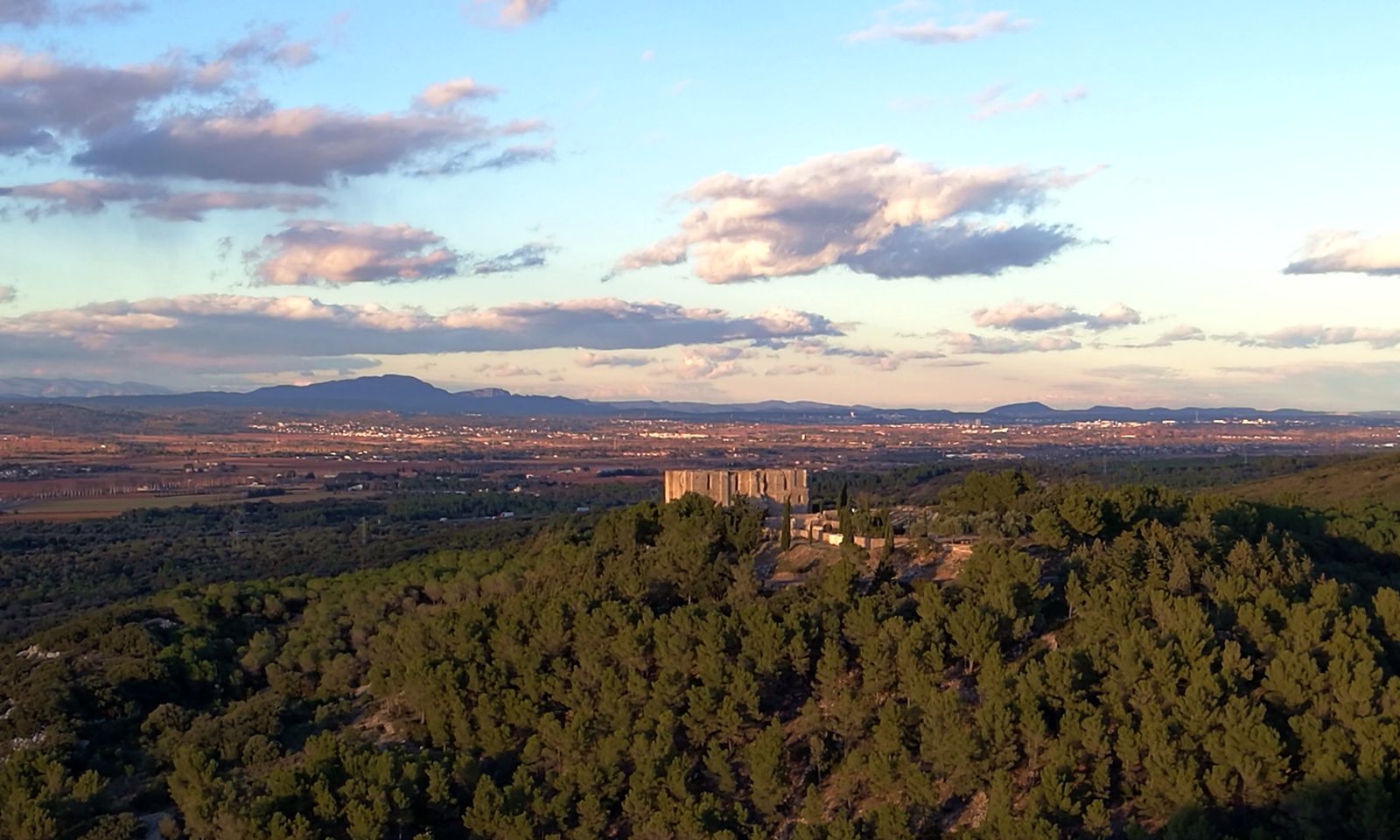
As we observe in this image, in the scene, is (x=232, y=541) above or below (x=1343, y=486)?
below

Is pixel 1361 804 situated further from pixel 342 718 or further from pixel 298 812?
pixel 342 718

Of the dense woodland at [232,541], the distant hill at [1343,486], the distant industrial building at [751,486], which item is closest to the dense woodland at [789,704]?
the distant industrial building at [751,486]

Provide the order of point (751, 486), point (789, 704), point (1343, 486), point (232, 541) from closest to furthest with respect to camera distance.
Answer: point (789, 704) < point (751, 486) < point (1343, 486) < point (232, 541)

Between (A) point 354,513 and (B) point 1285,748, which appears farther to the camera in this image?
(A) point 354,513

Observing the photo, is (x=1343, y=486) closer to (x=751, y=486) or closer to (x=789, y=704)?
(x=751, y=486)

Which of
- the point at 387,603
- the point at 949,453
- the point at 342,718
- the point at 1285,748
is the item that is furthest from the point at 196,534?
the point at 949,453

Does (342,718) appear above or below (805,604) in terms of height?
below

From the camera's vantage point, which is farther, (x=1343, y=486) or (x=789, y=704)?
(x=1343, y=486)

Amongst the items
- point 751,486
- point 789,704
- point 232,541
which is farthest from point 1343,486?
point 232,541
